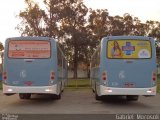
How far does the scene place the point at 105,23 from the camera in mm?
78750

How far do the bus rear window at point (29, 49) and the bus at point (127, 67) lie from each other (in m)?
2.64

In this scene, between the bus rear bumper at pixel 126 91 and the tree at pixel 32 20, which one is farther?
the tree at pixel 32 20

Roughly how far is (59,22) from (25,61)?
172 ft

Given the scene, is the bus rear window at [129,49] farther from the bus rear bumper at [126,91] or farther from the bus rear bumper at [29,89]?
the bus rear bumper at [29,89]

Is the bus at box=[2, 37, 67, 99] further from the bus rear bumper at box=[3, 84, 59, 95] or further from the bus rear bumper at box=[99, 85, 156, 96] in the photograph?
the bus rear bumper at box=[99, 85, 156, 96]

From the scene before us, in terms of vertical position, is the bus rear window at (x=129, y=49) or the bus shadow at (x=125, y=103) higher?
the bus rear window at (x=129, y=49)

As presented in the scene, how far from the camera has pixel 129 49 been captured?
20.6 m

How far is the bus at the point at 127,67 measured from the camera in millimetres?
20109

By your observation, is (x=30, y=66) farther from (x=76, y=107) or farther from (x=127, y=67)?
(x=127, y=67)

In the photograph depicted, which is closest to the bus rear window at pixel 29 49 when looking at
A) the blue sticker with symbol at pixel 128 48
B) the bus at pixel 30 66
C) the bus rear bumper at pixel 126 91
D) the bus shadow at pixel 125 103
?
the bus at pixel 30 66

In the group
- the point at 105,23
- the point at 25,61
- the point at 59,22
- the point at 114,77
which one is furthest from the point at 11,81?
the point at 105,23

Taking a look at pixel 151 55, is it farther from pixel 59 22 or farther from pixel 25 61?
pixel 59 22

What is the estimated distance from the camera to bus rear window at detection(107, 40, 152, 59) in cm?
2044

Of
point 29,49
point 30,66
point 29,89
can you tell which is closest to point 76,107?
point 29,89
